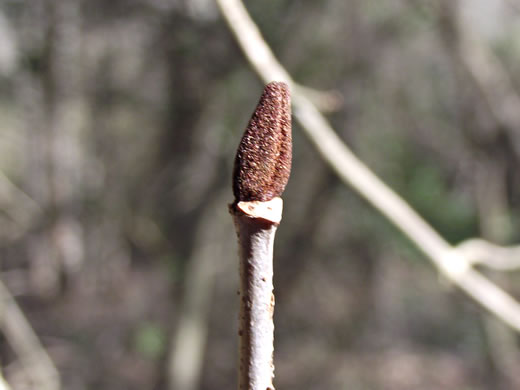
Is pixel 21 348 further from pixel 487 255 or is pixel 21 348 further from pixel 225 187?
pixel 487 255

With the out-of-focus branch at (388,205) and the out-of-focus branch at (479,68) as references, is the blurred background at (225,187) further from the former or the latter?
the out-of-focus branch at (388,205)

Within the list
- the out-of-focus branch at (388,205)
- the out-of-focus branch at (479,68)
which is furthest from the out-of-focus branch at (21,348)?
the out-of-focus branch at (479,68)

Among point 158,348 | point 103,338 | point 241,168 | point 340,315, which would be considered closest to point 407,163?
point 340,315

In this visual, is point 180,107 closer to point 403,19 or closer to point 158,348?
point 403,19

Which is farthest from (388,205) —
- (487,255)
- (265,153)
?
(265,153)

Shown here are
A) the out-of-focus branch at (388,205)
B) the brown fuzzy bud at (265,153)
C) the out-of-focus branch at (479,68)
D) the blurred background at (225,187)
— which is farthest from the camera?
the blurred background at (225,187)

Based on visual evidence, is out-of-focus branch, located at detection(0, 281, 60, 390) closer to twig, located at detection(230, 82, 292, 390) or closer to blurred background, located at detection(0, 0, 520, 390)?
blurred background, located at detection(0, 0, 520, 390)
